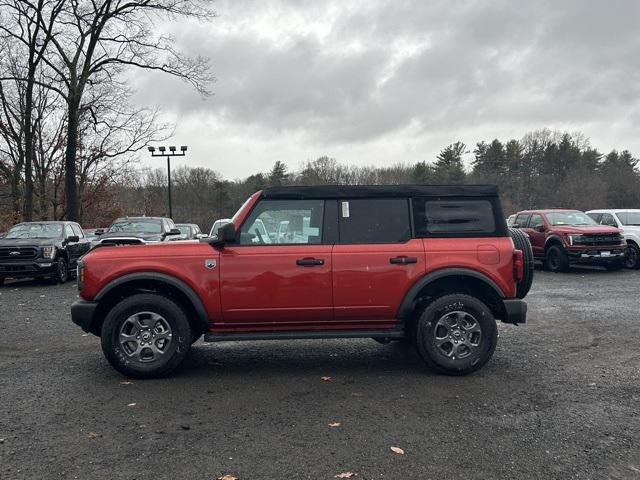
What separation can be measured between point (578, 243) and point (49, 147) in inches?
1204

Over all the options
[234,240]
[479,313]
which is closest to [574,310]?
[479,313]

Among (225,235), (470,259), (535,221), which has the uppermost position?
(535,221)

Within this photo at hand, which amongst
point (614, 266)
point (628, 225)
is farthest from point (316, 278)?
point (628, 225)

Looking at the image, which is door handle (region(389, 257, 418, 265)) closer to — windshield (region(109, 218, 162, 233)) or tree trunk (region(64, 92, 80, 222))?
windshield (region(109, 218, 162, 233))

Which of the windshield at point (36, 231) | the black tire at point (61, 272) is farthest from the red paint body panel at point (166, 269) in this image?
the windshield at point (36, 231)

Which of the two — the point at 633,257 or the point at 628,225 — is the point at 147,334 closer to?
the point at 633,257

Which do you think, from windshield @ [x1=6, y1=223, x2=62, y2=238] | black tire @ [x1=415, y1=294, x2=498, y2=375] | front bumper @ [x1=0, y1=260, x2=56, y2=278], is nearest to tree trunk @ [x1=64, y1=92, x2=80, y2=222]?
windshield @ [x1=6, y1=223, x2=62, y2=238]

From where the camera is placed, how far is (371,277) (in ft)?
16.9

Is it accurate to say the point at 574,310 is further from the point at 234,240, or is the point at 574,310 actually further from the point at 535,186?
the point at 535,186

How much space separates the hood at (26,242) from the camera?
13.2m

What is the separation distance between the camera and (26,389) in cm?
488

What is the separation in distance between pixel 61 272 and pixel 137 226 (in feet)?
9.73

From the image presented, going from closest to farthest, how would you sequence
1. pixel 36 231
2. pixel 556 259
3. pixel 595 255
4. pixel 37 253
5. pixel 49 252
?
1. pixel 37 253
2. pixel 49 252
3. pixel 36 231
4. pixel 595 255
5. pixel 556 259

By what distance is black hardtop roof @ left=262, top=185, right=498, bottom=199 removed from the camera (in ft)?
17.5
